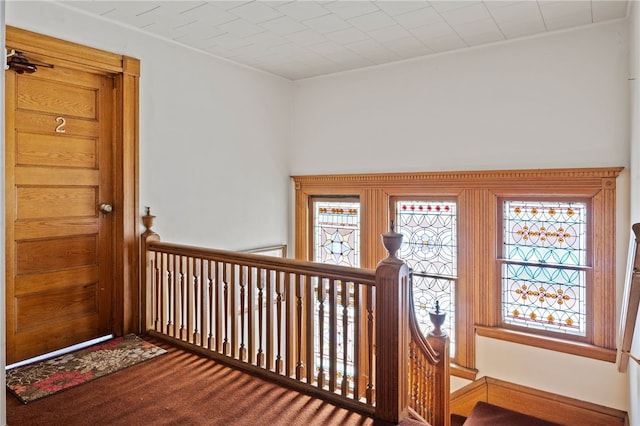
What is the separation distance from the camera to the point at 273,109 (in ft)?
15.7

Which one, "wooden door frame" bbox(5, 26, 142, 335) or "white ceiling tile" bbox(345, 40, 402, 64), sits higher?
"white ceiling tile" bbox(345, 40, 402, 64)

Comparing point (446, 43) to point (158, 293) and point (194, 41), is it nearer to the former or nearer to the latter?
point (194, 41)

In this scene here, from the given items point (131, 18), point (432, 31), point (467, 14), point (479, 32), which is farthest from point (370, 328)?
point (131, 18)

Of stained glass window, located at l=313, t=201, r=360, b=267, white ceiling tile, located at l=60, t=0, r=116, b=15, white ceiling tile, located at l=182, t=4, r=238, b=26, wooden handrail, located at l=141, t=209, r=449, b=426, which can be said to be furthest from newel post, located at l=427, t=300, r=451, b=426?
white ceiling tile, located at l=60, t=0, r=116, b=15

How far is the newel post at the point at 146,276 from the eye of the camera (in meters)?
3.38

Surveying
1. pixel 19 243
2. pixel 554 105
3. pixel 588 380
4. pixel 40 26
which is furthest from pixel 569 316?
pixel 40 26

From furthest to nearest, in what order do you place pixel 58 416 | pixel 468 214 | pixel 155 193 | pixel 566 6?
pixel 468 214 → pixel 155 193 → pixel 566 6 → pixel 58 416

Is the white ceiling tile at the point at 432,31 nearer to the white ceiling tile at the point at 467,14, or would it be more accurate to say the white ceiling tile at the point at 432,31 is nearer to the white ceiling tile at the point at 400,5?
the white ceiling tile at the point at 467,14

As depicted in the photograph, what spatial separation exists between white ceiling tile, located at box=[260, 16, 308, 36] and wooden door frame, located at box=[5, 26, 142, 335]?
1.08m

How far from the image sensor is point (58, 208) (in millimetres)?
3045

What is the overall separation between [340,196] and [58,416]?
3.25 m

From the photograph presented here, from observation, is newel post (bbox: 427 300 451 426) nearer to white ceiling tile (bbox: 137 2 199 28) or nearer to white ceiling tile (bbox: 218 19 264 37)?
white ceiling tile (bbox: 218 19 264 37)

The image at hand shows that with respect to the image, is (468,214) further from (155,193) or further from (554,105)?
(155,193)

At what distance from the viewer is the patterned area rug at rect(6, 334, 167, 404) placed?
8.18ft
